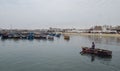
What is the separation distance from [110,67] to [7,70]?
15.7 metres

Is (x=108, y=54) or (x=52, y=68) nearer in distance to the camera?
(x=52, y=68)

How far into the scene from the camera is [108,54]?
38.8m

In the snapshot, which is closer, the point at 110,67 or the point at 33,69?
the point at 33,69

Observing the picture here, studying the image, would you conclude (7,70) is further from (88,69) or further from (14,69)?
(88,69)

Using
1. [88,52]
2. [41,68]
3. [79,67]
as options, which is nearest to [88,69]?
[79,67]

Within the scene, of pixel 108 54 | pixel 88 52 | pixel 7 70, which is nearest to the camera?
pixel 7 70

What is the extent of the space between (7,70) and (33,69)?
370 centimetres

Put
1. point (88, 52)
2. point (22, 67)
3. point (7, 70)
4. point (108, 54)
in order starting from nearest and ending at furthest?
point (7, 70)
point (22, 67)
point (108, 54)
point (88, 52)

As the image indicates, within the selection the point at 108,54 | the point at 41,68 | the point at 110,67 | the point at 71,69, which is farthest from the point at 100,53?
the point at 41,68

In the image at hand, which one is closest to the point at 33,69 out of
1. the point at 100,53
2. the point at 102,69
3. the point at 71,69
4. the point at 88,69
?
the point at 71,69

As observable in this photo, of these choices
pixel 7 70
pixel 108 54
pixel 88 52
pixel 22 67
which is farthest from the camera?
pixel 88 52

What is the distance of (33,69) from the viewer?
1075 inches

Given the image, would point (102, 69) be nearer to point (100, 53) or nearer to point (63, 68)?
point (63, 68)

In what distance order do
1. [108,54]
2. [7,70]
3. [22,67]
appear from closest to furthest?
[7,70], [22,67], [108,54]
